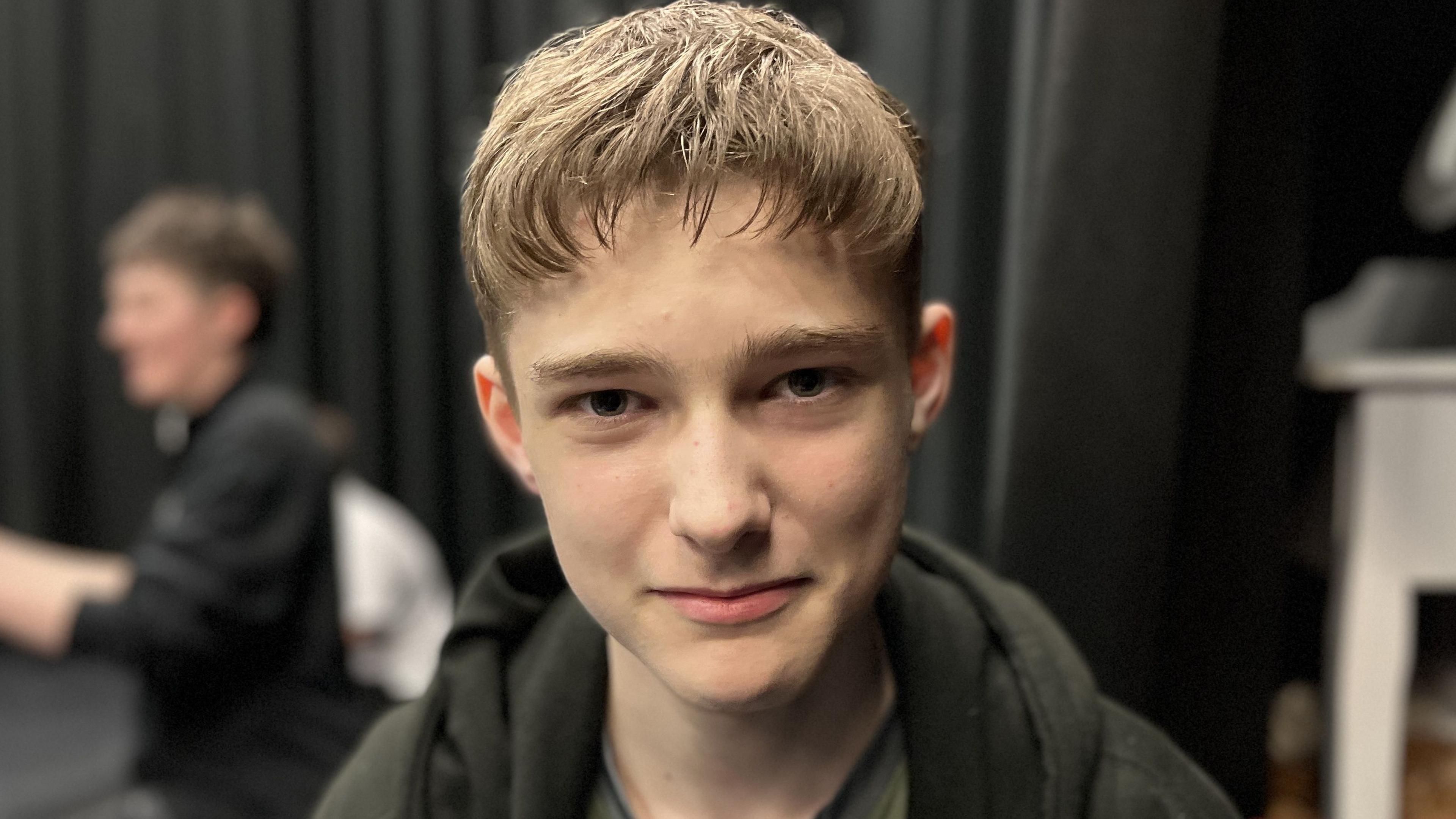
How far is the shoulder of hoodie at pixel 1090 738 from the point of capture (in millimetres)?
652

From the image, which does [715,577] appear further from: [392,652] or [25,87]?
[25,87]

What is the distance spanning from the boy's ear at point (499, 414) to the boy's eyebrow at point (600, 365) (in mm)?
93

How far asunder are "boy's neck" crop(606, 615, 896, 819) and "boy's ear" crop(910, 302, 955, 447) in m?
0.16

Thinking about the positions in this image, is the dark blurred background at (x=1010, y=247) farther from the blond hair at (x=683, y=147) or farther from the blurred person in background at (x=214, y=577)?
the blurred person in background at (x=214, y=577)

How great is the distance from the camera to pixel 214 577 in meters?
1.31

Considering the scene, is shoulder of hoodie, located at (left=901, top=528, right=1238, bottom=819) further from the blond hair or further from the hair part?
the hair part

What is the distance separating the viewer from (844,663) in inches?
27.6

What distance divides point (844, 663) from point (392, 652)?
140 centimetres

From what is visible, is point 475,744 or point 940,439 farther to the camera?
point 940,439

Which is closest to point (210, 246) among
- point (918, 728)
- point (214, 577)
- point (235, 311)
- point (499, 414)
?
point (235, 311)

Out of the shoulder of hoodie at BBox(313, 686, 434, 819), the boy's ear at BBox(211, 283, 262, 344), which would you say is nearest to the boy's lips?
the shoulder of hoodie at BBox(313, 686, 434, 819)

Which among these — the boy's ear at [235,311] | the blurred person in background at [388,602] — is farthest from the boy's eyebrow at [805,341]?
the blurred person in background at [388,602]

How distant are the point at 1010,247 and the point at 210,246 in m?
1.14

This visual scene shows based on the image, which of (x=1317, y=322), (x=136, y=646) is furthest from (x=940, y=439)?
(x=136, y=646)
